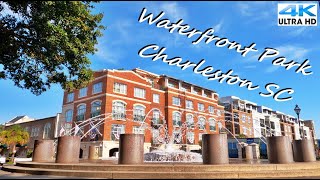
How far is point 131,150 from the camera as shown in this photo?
10.2m

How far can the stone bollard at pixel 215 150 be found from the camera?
10.1 m

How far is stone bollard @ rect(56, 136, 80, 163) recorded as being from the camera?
486 inches

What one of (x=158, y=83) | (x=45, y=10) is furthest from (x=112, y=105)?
(x=45, y=10)

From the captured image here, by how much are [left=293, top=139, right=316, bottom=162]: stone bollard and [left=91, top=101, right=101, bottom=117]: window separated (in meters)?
26.7

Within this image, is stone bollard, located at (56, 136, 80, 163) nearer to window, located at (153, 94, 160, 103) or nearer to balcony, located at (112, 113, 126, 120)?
balcony, located at (112, 113, 126, 120)

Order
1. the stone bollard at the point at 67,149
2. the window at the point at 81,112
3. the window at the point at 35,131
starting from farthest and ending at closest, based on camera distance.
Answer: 1. the window at the point at 35,131
2. the window at the point at 81,112
3. the stone bollard at the point at 67,149

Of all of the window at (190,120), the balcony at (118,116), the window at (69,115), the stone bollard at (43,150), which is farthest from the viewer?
the window at (190,120)

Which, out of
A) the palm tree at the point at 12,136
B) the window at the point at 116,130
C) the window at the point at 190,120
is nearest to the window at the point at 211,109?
the window at the point at 190,120

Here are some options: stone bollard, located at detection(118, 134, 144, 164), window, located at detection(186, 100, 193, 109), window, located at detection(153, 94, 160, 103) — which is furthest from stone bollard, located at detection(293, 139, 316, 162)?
window, located at detection(186, 100, 193, 109)

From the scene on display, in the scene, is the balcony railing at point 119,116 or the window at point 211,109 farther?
the window at point 211,109

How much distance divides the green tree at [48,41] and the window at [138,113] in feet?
77.9

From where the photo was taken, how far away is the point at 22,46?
1265cm

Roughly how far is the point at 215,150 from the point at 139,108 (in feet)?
97.4

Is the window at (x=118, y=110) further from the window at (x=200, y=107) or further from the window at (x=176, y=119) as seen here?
the window at (x=200, y=107)
